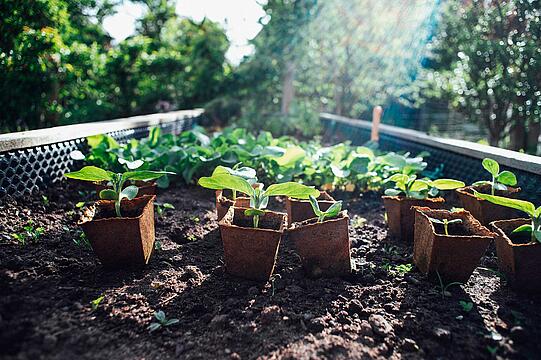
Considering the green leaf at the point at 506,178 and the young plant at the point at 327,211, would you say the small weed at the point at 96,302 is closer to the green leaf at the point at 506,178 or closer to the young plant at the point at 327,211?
the young plant at the point at 327,211

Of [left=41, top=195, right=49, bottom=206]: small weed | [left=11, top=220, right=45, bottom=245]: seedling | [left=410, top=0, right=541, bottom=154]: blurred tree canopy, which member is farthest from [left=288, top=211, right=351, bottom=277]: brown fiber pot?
[left=410, top=0, right=541, bottom=154]: blurred tree canopy

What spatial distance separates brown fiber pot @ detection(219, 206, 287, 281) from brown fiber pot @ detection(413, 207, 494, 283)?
55 cm

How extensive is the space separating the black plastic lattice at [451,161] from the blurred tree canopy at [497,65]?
0.95 meters

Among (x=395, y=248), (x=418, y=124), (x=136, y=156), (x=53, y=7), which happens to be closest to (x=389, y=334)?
(x=395, y=248)

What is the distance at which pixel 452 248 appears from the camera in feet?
4.45

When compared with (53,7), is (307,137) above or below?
below

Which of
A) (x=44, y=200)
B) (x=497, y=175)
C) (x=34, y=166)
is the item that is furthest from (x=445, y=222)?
(x=34, y=166)

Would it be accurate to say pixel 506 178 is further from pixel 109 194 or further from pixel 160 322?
pixel 109 194

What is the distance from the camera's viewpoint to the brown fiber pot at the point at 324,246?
142 cm

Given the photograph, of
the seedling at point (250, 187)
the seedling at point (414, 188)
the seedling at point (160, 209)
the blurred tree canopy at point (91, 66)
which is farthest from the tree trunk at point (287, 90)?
the seedling at point (250, 187)

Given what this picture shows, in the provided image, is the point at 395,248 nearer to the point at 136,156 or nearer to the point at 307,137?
the point at 136,156

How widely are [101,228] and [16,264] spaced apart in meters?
0.31

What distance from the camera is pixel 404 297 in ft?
4.33

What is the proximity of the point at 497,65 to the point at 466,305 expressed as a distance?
3.08 m
